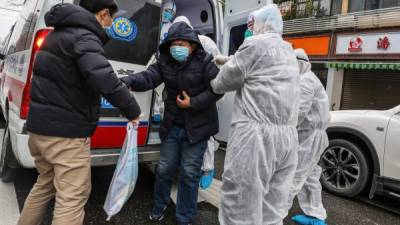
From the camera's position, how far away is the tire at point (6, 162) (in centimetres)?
348

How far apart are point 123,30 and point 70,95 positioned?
121 cm

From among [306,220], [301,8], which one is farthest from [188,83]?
[301,8]

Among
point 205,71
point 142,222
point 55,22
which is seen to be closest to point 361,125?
point 205,71

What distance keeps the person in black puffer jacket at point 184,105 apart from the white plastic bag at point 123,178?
59 cm

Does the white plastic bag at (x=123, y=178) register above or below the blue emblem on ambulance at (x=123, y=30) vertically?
below

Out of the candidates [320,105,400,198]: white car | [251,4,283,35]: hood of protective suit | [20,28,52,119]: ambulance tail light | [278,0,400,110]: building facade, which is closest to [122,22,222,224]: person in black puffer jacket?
[251,4,283,35]: hood of protective suit

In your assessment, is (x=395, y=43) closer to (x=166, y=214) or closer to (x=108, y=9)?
(x=166, y=214)

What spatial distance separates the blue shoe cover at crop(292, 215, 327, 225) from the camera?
11.1ft

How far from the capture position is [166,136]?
3074 mm

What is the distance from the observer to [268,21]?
96.7 inches

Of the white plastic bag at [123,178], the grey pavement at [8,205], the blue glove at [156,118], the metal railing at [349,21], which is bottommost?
the grey pavement at [8,205]

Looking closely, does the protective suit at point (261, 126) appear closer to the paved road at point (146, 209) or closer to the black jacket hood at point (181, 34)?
the black jacket hood at point (181, 34)

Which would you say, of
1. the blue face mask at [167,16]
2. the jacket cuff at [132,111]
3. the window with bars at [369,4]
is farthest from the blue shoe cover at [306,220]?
the window with bars at [369,4]

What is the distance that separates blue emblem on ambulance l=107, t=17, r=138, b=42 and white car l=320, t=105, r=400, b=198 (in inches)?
113
